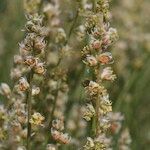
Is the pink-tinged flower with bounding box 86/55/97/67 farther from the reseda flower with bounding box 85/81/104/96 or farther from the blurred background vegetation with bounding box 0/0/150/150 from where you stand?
the blurred background vegetation with bounding box 0/0/150/150

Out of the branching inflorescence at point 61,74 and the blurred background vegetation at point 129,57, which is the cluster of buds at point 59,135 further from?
the blurred background vegetation at point 129,57

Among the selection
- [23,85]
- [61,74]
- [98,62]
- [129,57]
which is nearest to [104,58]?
[98,62]

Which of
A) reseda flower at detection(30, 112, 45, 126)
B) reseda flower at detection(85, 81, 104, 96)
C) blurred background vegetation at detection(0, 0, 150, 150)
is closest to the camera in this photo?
reseda flower at detection(85, 81, 104, 96)

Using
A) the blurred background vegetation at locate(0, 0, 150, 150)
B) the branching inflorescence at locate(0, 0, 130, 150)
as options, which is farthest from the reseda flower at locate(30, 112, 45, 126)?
the blurred background vegetation at locate(0, 0, 150, 150)

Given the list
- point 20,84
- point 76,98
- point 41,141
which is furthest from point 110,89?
point 20,84

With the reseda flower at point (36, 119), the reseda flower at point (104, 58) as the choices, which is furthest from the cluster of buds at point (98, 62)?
the reseda flower at point (36, 119)

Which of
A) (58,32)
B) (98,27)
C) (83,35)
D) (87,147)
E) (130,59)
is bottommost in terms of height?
(87,147)

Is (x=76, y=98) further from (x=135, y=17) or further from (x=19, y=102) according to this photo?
(x=19, y=102)
